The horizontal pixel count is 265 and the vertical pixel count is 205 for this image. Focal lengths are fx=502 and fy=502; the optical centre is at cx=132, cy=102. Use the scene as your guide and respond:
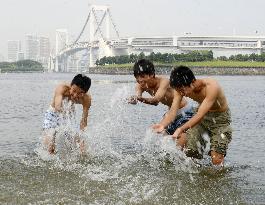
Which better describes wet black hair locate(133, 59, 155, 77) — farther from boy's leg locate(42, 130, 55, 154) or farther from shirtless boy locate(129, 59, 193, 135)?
boy's leg locate(42, 130, 55, 154)

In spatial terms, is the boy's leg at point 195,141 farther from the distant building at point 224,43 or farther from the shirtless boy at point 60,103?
the distant building at point 224,43

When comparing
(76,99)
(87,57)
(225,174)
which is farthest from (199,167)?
(87,57)

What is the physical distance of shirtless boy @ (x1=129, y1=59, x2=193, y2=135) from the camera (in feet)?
22.4

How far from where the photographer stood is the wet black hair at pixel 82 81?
23.3 ft

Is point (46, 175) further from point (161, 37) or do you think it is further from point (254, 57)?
point (161, 37)

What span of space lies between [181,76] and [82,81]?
5.79 ft

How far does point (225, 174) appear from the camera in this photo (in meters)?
7.37

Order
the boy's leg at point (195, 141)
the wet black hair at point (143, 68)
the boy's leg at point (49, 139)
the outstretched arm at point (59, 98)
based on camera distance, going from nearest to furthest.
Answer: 1. the wet black hair at point (143, 68)
2. the boy's leg at point (195, 141)
3. the outstretched arm at point (59, 98)
4. the boy's leg at point (49, 139)

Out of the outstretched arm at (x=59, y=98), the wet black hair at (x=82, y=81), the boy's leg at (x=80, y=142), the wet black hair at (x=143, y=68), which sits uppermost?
the wet black hair at (x=143, y=68)

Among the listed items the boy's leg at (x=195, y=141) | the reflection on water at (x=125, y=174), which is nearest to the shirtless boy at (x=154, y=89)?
the boy's leg at (x=195, y=141)

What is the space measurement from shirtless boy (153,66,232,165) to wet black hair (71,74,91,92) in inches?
49.2

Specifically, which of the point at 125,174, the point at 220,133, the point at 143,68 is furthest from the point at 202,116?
the point at 125,174

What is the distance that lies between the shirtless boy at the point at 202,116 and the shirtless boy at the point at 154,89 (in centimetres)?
28

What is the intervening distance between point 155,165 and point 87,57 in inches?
5477
